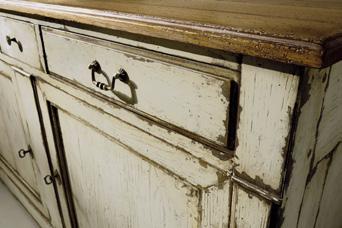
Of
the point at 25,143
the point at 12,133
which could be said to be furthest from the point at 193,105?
the point at 12,133

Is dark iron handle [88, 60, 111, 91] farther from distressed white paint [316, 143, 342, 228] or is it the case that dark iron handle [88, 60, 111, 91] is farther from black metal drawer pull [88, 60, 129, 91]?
distressed white paint [316, 143, 342, 228]

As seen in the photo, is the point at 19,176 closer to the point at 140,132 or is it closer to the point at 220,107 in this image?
the point at 140,132

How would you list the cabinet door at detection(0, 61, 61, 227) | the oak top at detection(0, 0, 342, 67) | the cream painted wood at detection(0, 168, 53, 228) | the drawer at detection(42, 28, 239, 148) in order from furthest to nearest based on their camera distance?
the cream painted wood at detection(0, 168, 53, 228) < the cabinet door at detection(0, 61, 61, 227) < the drawer at detection(42, 28, 239, 148) < the oak top at detection(0, 0, 342, 67)

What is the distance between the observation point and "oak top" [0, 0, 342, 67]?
25cm

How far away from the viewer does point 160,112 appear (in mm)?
430

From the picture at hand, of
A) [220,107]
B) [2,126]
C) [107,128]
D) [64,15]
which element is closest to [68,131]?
[107,128]

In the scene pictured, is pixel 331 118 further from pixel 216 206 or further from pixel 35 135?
pixel 35 135

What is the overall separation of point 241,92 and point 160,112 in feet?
0.45

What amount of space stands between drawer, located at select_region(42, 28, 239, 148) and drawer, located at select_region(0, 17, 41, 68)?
0.41ft

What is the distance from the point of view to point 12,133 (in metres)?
1.02

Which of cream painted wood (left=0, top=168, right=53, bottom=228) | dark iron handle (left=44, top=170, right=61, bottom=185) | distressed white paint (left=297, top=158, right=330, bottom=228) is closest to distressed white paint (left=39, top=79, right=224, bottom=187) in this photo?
distressed white paint (left=297, top=158, right=330, bottom=228)

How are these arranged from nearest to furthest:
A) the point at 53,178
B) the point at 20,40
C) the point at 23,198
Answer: the point at 20,40 < the point at 53,178 < the point at 23,198

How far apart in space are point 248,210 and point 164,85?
184 millimetres

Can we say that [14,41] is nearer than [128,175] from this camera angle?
No
